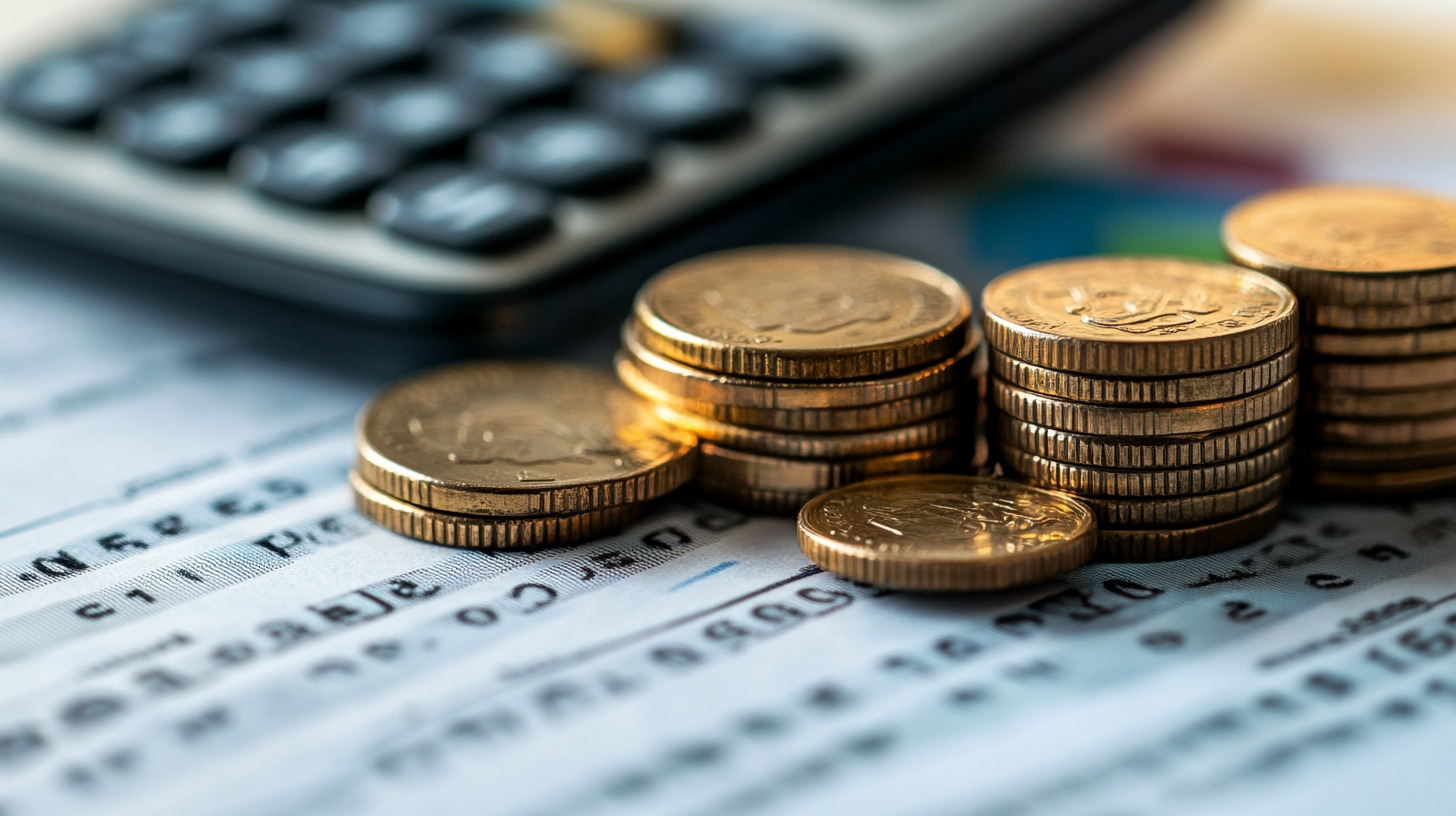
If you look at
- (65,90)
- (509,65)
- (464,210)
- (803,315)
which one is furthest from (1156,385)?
(65,90)

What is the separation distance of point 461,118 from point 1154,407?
13.5 inches

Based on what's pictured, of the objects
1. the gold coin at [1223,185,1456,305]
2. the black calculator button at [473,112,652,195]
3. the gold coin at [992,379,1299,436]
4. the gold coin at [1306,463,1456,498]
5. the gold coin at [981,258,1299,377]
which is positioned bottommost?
the gold coin at [1306,463,1456,498]

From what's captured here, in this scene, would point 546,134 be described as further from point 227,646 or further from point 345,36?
point 227,646

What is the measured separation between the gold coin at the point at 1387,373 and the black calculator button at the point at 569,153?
0.26m

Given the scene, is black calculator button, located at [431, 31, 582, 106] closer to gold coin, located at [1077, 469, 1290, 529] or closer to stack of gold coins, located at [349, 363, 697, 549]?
stack of gold coins, located at [349, 363, 697, 549]

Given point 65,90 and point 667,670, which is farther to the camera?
point 65,90

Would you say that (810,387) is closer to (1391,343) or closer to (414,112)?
(1391,343)

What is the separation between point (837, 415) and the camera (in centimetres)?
49

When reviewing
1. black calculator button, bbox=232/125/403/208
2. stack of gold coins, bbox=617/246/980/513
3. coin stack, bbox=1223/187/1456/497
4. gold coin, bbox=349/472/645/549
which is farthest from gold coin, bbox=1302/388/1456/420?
black calculator button, bbox=232/125/403/208

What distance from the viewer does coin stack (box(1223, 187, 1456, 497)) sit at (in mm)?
492

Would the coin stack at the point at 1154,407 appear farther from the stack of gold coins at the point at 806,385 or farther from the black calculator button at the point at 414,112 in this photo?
the black calculator button at the point at 414,112

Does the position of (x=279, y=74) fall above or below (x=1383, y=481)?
above

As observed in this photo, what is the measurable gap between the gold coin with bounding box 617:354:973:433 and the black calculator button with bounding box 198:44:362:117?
0.30m

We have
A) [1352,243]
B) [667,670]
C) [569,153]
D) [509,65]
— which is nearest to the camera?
[667,670]
